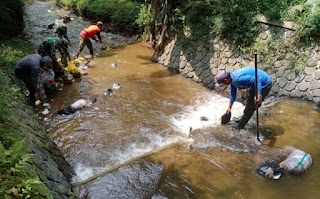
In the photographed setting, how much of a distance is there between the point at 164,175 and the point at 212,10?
657 centimetres

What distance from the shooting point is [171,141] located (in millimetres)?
5512

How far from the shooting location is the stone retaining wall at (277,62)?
667 centimetres

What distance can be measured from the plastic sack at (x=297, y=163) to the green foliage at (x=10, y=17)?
38.1 feet

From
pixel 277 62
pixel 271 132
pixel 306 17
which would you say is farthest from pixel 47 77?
pixel 306 17

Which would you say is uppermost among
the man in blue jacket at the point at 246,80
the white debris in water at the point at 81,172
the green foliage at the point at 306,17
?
the green foliage at the point at 306,17


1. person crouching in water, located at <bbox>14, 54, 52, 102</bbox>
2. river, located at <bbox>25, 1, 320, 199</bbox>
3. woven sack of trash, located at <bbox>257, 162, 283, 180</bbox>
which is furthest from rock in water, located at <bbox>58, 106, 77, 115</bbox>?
woven sack of trash, located at <bbox>257, 162, 283, 180</bbox>

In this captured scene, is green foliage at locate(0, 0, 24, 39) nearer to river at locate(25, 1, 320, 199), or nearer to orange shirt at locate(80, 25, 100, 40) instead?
orange shirt at locate(80, 25, 100, 40)

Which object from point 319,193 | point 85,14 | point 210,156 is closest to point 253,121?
point 210,156

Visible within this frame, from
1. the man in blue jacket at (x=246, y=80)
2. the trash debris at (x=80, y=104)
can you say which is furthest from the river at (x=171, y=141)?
the man in blue jacket at (x=246, y=80)

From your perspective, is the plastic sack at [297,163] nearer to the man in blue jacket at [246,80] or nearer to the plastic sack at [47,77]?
the man in blue jacket at [246,80]

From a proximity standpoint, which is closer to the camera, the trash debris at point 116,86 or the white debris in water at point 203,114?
the white debris in water at point 203,114

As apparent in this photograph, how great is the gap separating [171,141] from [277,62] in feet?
14.0

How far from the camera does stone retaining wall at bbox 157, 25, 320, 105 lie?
6672 millimetres

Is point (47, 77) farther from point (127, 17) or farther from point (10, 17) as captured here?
point (127, 17)
